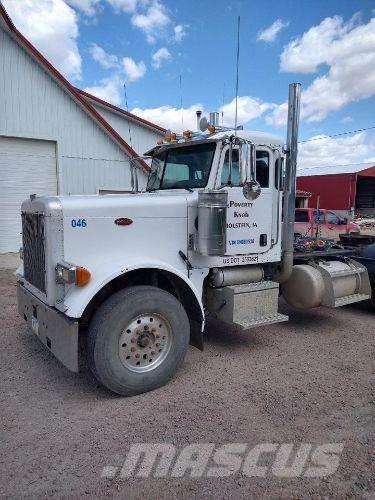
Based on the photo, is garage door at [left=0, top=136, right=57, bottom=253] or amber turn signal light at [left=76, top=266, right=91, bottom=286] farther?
garage door at [left=0, top=136, right=57, bottom=253]

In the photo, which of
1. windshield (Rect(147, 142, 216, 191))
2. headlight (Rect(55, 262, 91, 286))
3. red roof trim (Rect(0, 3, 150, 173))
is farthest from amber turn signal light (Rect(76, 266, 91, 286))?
red roof trim (Rect(0, 3, 150, 173))

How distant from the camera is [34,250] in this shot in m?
4.38

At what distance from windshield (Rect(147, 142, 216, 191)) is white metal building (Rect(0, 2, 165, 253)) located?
7852mm

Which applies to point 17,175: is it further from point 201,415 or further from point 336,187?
point 336,187

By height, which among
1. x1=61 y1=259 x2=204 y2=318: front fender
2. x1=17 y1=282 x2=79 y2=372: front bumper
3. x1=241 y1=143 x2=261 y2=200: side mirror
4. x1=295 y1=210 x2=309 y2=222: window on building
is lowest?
x1=17 y1=282 x2=79 y2=372: front bumper

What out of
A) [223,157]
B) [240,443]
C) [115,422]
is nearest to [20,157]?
[223,157]

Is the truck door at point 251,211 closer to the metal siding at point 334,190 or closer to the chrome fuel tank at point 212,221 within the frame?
the chrome fuel tank at point 212,221

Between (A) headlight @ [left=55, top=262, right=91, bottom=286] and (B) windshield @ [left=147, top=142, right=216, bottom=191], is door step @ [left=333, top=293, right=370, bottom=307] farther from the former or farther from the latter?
(A) headlight @ [left=55, top=262, right=91, bottom=286]

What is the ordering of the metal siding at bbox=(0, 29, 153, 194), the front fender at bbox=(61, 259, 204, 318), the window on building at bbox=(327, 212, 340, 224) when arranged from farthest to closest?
the window on building at bbox=(327, 212, 340, 224) < the metal siding at bbox=(0, 29, 153, 194) < the front fender at bbox=(61, 259, 204, 318)

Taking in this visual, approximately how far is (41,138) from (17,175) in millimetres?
1330

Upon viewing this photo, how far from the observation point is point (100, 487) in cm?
274

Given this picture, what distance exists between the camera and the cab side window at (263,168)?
4926 millimetres

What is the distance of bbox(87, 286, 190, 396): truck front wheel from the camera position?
12.4ft

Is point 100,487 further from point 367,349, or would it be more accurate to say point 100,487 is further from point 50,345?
point 367,349
